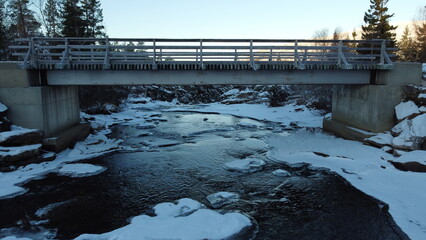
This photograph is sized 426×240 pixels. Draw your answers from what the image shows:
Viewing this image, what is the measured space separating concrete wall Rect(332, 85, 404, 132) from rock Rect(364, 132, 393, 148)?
91 centimetres

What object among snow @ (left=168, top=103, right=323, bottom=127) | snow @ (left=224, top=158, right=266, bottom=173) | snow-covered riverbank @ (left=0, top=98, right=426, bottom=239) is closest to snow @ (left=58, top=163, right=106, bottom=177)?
snow-covered riverbank @ (left=0, top=98, right=426, bottom=239)

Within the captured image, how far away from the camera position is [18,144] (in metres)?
15.4

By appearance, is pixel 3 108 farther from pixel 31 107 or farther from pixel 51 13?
pixel 51 13

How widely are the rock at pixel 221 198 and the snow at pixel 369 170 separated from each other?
17.6 feet

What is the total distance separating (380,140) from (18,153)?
19.5 m

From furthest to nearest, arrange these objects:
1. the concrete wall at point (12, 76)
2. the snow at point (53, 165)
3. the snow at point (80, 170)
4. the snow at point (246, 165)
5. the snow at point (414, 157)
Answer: the concrete wall at point (12, 76) → the snow at point (246, 165) → the snow at point (80, 170) → the snow at point (414, 157) → the snow at point (53, 165)

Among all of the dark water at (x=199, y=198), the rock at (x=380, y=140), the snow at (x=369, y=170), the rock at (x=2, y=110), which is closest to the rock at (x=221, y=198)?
the dark water at (x=199, y=198)

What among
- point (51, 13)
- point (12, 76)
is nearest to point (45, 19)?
point (51, 13)

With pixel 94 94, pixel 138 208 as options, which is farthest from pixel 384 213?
pixel 94 94

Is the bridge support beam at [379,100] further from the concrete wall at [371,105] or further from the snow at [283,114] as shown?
the snow at [283,114]

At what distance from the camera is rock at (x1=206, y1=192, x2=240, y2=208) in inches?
436

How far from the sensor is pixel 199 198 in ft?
38.0

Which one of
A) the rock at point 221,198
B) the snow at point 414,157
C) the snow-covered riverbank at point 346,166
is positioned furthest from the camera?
the snow at point 414,157

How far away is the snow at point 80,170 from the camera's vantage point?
14498mm
